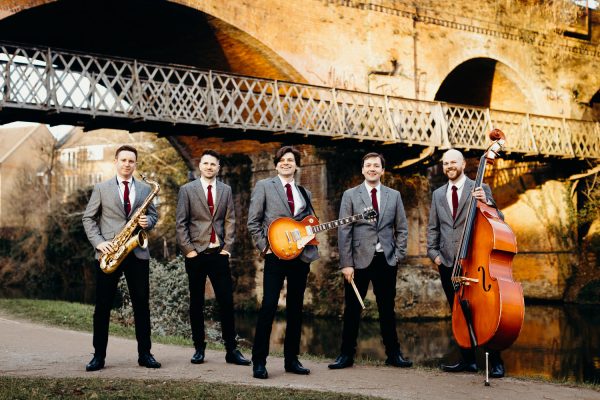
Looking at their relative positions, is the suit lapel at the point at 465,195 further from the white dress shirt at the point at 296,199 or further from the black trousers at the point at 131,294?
the black trousers at the point at 131,294

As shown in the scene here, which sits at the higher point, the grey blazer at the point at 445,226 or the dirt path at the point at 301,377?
the grey blazer at the point at 445,226

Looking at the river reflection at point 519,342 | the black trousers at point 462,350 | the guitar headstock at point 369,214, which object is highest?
the guitar headstock at point 369,214

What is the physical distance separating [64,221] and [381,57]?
48.6 ft

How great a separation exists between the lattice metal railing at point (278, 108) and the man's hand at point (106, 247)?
7.16 m

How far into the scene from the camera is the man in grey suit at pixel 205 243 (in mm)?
7207

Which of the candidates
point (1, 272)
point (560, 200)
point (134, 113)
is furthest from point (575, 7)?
point (1, 272)

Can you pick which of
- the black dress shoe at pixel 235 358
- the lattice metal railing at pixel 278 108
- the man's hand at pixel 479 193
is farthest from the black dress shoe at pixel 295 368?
the lattice metal railing at pixel 278 108

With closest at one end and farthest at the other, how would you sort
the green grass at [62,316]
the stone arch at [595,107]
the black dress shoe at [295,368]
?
the black dress shoe at [295,368] → the green grass at [62,316] → the stone arch at [595,107]

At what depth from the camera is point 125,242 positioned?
22.4ft

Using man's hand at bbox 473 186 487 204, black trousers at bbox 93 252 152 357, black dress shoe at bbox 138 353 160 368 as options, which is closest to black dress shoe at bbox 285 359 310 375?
black dress shoe at bbox 138 353 160 368

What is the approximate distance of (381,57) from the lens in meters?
19.3

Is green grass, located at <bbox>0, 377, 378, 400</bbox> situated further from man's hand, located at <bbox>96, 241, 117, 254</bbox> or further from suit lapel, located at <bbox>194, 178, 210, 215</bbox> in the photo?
suit lapel, located at <bbox>194, 178, 210, 215</bbox>

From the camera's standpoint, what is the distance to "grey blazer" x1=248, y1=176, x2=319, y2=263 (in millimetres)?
6840

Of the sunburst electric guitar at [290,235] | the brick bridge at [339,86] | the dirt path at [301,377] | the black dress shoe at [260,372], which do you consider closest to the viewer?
the dirt path at [301,377]
